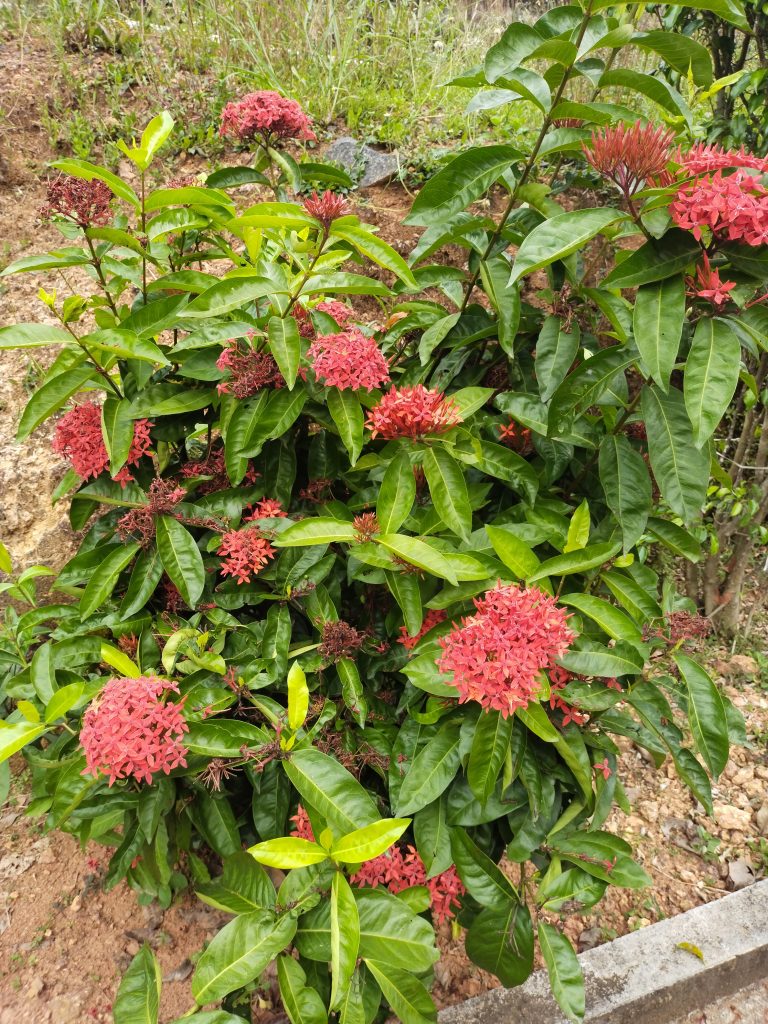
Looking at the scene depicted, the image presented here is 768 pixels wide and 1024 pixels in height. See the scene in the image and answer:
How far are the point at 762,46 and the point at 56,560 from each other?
9.82 ft

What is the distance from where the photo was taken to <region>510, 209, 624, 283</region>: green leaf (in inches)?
42.3

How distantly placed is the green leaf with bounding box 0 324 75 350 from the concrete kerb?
1.79m

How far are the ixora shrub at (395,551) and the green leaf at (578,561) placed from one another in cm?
1

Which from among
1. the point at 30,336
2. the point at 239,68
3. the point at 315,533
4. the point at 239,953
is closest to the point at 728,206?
the point at 315,533

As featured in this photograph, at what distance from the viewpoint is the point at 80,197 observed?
4.53ft

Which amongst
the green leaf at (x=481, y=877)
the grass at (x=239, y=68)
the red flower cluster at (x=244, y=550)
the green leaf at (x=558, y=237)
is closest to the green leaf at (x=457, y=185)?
the green leaf at (x=558, y=237)

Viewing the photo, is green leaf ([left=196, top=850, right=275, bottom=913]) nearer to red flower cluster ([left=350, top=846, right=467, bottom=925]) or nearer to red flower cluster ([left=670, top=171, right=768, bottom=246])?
red flower cluster ([left=350, top=846, right=467, bottom=925])

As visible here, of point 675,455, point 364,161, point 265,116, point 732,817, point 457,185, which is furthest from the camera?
point 364,161

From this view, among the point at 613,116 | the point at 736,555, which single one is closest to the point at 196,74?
the point at 613,116

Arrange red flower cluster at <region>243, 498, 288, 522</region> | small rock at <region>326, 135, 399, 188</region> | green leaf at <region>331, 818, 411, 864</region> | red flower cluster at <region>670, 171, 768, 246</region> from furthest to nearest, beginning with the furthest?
small rock at <region>326, 135, 399, 188</region>, red flower cluster at <region>243, 498, 288, 522</region>, green leaf at <region>331, 818, 411, 864</region>, red flower cluster at <region>670, 171, 768, 246</region>

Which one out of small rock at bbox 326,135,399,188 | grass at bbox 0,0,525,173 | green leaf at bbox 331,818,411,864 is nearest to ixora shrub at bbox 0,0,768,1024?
green leaf at bbox 331,818,411,864

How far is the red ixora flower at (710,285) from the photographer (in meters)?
1.04

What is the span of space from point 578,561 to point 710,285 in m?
0.52

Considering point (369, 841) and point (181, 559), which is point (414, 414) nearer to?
point (181, 559)
